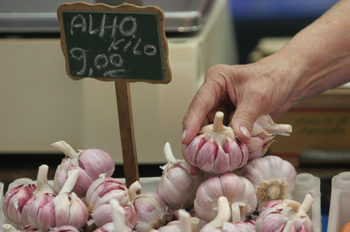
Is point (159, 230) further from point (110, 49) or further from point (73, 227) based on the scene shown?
point (110, 49)

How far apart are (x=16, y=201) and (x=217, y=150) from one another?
0.36 metres

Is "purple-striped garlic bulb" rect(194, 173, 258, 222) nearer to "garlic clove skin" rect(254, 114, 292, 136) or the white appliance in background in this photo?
"garlic clove skin" rect(254, 114, 292, 136)

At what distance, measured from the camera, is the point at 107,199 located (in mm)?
674

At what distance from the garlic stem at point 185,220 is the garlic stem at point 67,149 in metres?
0.25

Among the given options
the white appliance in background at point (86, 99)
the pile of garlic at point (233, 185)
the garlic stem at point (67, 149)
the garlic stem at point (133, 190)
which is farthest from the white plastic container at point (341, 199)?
the white appliance in background at point (86, 99)

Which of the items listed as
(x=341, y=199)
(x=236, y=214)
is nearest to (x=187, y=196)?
(x=236, y=214)

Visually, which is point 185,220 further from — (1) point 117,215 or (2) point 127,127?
(2) point 127,127

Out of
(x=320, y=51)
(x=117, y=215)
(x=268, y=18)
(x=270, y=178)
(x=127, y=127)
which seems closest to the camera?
(x=117, y=215)

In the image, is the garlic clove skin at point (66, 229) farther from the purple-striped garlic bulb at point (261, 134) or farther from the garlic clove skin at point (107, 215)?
the purple-striped garlic bulb at point (261, 134)

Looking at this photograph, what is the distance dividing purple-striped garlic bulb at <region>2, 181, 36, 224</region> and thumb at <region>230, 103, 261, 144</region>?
0.38 metres

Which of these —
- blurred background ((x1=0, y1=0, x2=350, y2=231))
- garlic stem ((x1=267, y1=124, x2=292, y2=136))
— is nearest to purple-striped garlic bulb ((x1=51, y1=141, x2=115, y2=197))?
garlic stem ((x1=267, y1=124, x2=292, y2=136))

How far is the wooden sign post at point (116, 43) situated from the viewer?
74cm

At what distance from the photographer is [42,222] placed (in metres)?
0.66

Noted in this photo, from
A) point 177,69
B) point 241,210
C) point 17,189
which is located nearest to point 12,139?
point 177,69
